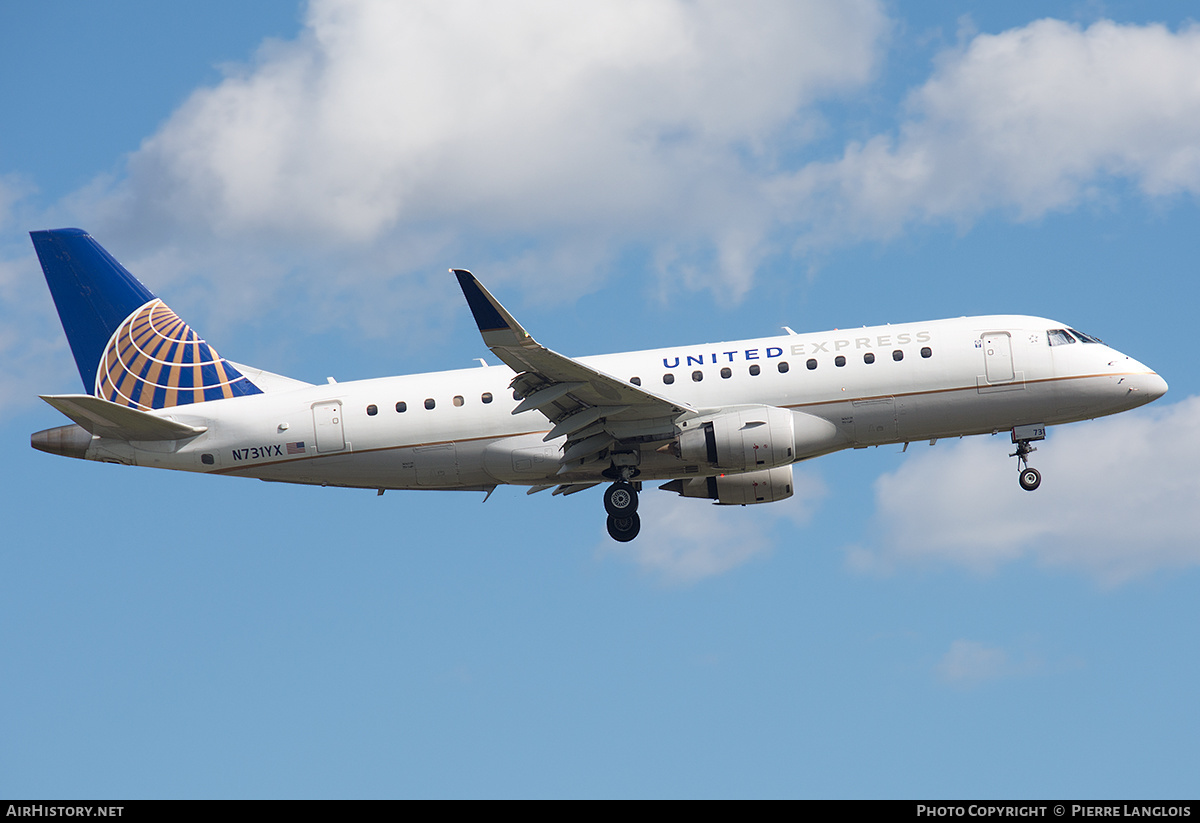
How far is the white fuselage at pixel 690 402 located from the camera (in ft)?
113

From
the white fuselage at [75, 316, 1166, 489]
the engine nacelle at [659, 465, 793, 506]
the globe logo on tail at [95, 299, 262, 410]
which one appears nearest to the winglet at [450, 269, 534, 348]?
the white fuselage at [75, 316, 1166, 489]

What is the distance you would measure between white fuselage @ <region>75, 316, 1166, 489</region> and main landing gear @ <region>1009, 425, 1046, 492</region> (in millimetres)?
359

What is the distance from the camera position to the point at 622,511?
117 ft

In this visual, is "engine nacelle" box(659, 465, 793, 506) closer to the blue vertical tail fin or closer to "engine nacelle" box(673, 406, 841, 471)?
"engine nacelle" box(673, 406, 841, 471)

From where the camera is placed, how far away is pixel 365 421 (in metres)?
36.0

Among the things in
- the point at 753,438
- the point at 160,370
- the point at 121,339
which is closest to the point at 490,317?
the point at 753,438

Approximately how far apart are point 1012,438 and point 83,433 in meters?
26.7

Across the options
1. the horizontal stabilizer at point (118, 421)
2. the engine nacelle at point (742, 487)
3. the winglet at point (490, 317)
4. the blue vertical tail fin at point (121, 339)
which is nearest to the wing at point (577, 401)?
the winglet at point (490, 317)

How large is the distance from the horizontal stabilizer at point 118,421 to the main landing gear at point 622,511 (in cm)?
1214

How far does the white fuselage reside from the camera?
34562mm

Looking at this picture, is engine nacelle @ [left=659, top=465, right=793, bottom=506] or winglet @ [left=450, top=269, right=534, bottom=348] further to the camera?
engine nacelle @ [left=659, top=465, right=793, bottom=506]
